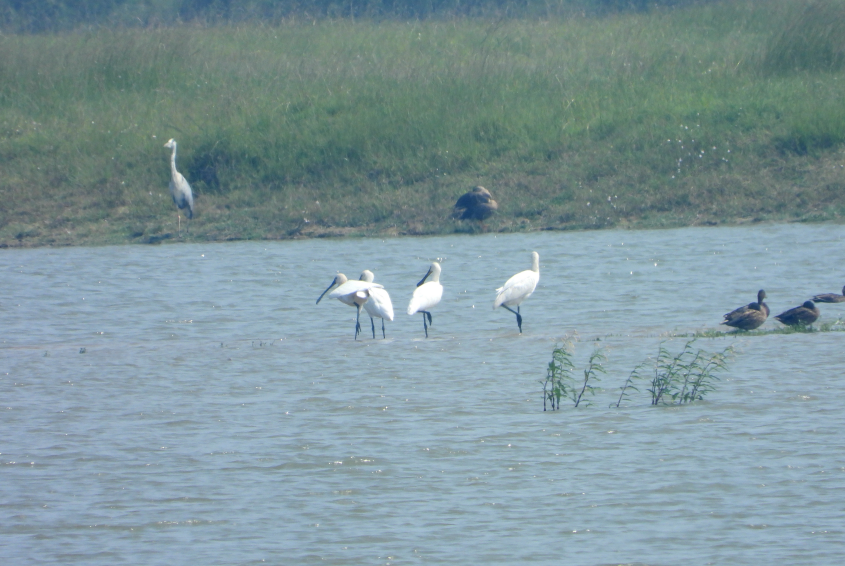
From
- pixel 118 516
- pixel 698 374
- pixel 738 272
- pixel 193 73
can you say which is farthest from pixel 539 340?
pixel 193 73

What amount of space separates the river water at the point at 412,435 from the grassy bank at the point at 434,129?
424 cm

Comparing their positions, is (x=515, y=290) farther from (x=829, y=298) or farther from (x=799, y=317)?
(x=829, y=298)

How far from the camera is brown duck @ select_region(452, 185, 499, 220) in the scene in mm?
16219

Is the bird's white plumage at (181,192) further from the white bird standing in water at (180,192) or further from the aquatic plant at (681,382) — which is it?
the aquatic plant at (681,382)

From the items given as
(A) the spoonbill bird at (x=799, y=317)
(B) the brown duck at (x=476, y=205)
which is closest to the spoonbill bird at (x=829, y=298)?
(A) the spoonbill bird at (x=799, y=317)

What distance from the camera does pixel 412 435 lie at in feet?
21.9

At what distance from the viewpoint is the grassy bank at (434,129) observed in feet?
54.2

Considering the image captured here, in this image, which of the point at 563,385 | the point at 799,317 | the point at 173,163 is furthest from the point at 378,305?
the point at 173,163

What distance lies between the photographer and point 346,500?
5641 mm

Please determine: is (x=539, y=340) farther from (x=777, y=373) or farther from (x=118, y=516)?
(x=118, y=516)

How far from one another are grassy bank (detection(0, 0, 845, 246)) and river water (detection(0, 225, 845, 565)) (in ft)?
13.9

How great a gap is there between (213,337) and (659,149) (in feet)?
28.1

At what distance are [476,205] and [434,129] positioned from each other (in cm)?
219

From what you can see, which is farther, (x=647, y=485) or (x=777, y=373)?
(x=777, y=373)
